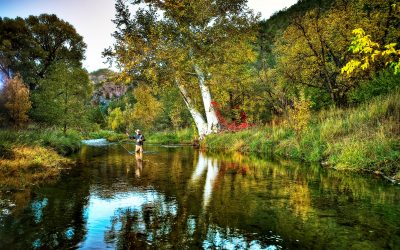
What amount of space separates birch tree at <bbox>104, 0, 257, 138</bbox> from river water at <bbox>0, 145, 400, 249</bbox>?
58.3 feet

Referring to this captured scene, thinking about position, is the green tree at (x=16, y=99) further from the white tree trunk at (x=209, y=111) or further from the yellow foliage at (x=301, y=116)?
the yellow foliage at (x=301, y=116)

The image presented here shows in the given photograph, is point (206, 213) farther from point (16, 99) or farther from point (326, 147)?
point (16, 99)

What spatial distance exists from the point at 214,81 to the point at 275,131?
9.15 meters

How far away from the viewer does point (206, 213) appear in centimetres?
750

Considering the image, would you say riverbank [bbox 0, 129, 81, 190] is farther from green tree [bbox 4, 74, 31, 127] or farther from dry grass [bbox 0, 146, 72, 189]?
green tree [bbox 4, 74, 31, 127]

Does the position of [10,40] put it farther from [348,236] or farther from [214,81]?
[348,236]

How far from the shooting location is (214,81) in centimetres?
3039

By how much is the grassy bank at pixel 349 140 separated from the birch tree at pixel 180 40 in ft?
30.1

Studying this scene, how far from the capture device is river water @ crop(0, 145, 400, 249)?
5758 millimetres

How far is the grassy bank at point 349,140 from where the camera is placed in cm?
1285

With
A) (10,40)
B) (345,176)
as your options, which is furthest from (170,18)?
(345,176)

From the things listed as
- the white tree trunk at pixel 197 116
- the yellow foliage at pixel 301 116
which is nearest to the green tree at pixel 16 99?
the white tree trunk at pixel 197 116

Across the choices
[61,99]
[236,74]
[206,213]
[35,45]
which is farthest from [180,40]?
[206,213]

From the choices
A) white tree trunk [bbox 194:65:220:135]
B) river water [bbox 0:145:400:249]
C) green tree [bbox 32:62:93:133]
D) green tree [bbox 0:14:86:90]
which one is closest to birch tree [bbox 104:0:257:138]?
white tree trunk [bbox 194:65:220:135]
